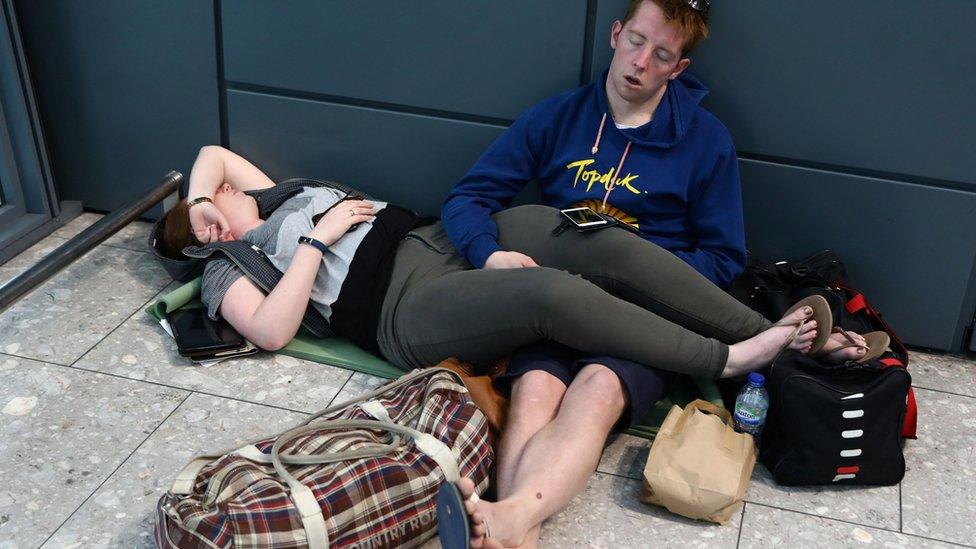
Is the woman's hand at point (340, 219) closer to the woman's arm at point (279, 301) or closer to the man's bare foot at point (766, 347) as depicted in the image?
the woman's arm at point (279, 301)

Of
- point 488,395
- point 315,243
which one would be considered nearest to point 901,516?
point 488,395

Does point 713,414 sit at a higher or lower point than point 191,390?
higher

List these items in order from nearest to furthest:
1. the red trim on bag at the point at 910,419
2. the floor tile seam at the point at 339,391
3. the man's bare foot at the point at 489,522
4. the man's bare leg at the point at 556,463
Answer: the man's bare foot at the point at 489,522 → the man's bare leg at the point at 556,463 → the red trim on bag at the point at 910,419 → the floor tile seam at the point at 339,391

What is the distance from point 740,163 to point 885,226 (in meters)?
0.44

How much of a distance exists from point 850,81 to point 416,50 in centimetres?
121

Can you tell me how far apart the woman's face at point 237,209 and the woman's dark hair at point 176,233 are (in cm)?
11

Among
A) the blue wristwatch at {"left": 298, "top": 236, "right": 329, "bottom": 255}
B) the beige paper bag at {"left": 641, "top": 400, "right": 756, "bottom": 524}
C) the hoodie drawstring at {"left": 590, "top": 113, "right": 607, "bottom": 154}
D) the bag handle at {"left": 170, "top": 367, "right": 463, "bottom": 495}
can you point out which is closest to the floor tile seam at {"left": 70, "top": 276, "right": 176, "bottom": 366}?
the blue wristwatch at {"left": 298, "top": 236, "right": 329, "bottom": 255}

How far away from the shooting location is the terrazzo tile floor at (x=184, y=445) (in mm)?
2074

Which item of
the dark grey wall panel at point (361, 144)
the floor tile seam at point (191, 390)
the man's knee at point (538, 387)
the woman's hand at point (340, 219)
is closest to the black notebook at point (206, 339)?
the floor tile seam at point (191, 390)

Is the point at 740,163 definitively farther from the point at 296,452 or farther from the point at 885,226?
the point at 296,452

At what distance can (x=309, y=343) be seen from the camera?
105 inches

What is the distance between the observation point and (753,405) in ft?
7.55

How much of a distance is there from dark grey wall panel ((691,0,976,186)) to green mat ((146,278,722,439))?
0.71m

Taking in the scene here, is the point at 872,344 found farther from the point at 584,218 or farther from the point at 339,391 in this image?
the point at 339,391
